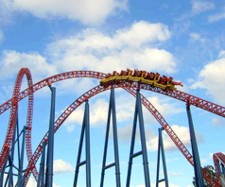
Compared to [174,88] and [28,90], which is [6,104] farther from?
[174,88]

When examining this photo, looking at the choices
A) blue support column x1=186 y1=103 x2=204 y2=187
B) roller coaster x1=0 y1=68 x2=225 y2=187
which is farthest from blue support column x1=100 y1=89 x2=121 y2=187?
blue support column x1=186 y1=103 x2=204 y2=187

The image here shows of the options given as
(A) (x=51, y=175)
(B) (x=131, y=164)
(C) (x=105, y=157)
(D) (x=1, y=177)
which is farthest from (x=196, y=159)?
(D) (x=1, y=177)

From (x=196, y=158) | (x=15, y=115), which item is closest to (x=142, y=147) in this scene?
(x=196, y=158)

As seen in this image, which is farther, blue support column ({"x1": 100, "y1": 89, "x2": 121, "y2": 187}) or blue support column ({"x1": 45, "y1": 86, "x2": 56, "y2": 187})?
blue support column ({"x1": 100, "y1": 89, "x2": 121, "y2": 187})

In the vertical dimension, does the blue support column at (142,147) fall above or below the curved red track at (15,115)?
below

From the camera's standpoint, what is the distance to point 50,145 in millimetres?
13617

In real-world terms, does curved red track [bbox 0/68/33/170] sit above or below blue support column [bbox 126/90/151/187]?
above

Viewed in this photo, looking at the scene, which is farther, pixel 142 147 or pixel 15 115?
pixel 15 115

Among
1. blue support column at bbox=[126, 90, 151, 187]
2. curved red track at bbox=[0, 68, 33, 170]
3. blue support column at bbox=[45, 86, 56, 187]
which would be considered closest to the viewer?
blue support column at bbox=[45, 86, 56, 187]

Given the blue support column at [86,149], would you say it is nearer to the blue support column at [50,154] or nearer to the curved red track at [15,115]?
the blue support column at [50,154]

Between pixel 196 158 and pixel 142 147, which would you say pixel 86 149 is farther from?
pixel 196 158

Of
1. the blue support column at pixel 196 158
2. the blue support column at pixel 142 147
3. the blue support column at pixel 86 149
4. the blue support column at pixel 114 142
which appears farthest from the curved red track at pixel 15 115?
the blue support column at pixel 196 158

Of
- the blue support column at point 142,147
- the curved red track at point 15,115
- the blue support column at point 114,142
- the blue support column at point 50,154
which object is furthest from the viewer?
the curved red track at point 15,115

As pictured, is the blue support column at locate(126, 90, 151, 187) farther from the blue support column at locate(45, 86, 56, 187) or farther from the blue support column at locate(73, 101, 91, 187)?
the blue support column at locate(45, 86, 56, 187)
